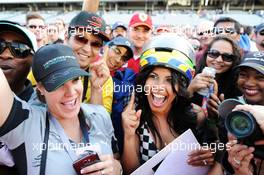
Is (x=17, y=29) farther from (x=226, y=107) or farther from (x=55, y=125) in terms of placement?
(x=226, y=107)

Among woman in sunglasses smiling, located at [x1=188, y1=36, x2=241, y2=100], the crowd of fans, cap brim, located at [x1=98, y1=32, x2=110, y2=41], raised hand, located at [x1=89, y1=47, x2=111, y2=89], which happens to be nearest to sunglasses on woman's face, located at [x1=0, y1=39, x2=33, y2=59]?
the crowd of fans

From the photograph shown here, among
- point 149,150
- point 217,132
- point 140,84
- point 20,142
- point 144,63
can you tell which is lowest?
point 149,150

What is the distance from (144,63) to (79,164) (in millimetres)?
873

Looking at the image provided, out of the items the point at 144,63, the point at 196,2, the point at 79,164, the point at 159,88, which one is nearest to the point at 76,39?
the point at 144,63

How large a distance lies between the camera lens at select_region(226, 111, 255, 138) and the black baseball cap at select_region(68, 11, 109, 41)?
3.99 feet

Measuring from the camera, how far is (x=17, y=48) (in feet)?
5.81

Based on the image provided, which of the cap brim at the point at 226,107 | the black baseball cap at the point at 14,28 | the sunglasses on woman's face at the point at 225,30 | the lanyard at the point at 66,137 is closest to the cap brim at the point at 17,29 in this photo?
the black baseball cap at the point at 14,28

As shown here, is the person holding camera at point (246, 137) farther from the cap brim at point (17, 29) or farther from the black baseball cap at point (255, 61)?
the cap brim at point (17, 29)

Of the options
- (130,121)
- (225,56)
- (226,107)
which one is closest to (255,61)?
(226,107)

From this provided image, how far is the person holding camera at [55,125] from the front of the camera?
1356 mm

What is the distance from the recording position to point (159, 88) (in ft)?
6.31

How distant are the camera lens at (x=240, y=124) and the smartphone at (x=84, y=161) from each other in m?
0.67

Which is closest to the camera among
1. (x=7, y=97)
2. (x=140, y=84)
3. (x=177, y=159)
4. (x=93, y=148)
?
(x=7, y=97)

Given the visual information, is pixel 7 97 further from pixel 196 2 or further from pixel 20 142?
pixel 196 2
